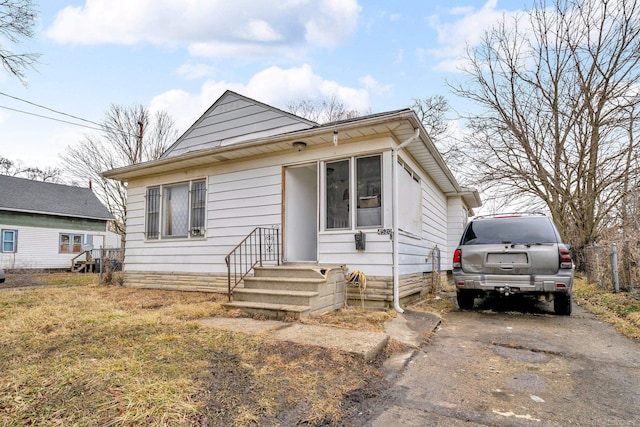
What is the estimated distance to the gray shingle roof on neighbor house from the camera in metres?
18.0

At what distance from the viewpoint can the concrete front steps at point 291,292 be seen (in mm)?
4676

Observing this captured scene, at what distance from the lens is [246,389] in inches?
94.5

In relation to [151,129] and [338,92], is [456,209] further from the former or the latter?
[151,129]

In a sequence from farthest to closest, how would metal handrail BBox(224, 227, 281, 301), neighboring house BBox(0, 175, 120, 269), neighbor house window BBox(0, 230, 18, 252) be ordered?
neighboring house BBox(0, 175, 120, 269)
neighbor house window BBox(0, 230, 18, 252)
metal handrail BBox(224, 227, 281, 301)

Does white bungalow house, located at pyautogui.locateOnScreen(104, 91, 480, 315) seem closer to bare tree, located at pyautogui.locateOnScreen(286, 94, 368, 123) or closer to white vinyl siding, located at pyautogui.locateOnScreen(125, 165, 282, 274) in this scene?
white vinyl siding, located at pyautogui.locateOnScreen(125, 165, 282, 274)

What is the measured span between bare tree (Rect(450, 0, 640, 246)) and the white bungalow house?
642cm

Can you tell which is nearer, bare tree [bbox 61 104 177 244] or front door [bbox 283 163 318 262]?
front door [bbox 283 163 318 262]

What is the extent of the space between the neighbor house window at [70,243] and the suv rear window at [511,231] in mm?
21294

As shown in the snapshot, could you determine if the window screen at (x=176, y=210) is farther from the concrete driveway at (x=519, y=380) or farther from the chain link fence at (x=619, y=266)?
the chain link fence at (x=619, y=266)

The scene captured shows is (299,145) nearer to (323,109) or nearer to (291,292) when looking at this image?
(291,292)

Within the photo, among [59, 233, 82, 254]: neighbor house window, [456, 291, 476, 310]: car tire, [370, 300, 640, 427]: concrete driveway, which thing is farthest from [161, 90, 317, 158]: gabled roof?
[59, 233, 82, 254]: neighbor house window

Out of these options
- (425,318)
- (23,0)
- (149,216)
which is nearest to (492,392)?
(425,318)

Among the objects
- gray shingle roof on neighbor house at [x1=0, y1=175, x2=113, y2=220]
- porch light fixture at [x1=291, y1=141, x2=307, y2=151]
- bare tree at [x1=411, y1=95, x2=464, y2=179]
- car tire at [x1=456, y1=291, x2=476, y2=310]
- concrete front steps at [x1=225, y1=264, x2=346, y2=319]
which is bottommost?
car tire at [x1=456, y1=291, x2=476, y2=310]

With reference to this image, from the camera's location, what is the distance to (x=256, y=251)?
6.60 m
